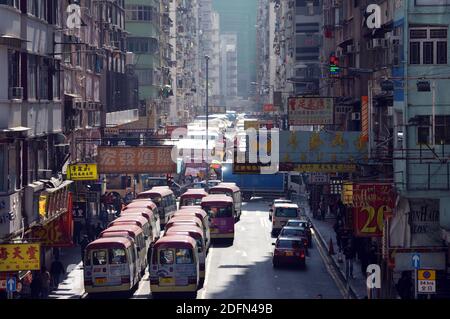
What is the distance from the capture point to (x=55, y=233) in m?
43.1

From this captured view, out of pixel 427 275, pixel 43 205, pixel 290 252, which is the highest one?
pixel 43 205

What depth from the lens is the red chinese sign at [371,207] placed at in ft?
127

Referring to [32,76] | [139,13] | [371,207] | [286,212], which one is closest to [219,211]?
[286,212]

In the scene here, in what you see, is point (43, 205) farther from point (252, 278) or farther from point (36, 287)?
point (252, 278)

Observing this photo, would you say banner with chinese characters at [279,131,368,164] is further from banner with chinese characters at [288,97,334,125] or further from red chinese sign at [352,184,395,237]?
banner with chinese characters at [288,97,334,125]

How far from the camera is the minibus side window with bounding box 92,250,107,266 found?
39.1 meters

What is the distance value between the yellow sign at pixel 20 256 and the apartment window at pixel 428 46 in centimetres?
1780

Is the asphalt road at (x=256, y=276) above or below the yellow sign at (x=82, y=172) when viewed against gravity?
below

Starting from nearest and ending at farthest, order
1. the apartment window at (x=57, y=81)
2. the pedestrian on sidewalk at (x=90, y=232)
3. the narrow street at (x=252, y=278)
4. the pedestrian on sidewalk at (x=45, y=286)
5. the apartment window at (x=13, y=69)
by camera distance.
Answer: the apartment window at (x=13, y=69)
the pedestrian on sidewalk at (x=45, y=286)
the narrow street at (x=252, y=278)
the apartment window at (x=57, y=81)
the pedestrian on sidewalk at (x=90, y=232)

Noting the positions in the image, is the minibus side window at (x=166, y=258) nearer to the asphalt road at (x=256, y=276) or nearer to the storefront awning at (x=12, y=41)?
the asphalt road at (x=256, y=276)

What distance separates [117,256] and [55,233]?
16.2 feet

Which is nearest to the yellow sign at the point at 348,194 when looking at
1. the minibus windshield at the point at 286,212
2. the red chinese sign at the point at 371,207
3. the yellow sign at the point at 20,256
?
the red chinese sign at the point at 371,207
